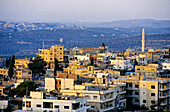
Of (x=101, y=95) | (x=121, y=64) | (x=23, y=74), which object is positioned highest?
(x=101, y=95)

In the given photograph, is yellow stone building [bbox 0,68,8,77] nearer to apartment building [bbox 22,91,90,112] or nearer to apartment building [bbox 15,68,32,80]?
apartment building [bbox 15,68,32,80]

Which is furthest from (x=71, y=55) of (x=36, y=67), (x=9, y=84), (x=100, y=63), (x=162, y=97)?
(x=162, y=97)

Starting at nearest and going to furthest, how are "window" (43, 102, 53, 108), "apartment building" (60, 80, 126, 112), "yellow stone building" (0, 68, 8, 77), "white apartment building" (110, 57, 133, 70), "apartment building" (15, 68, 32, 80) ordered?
"window" (43, 102, 53, 108) < "apartment building" (60, 80, 126, 112) < "apartment building" (15, 68, 32, 80) < "yellow stone building" (0, 68, 8, 77) < "white apartment building" (110, 57, 133, 70)

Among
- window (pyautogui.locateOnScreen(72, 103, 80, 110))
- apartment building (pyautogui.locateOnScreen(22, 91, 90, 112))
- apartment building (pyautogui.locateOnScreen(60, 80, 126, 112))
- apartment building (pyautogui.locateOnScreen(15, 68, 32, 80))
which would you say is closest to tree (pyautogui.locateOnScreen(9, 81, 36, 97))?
apartment building (pyautogui.locateOnScreen(60, 80, 126, 112))

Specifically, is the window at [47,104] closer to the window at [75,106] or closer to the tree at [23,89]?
the window at [75,106]

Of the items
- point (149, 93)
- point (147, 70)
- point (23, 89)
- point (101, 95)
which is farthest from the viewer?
point (147, 70)

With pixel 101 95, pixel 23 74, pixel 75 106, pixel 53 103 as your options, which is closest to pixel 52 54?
pixel 23 74

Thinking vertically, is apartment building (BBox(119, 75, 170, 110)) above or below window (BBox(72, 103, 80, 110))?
below

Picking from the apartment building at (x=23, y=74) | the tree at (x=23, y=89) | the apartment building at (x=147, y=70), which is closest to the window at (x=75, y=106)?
the tree at (x=23, y=89)

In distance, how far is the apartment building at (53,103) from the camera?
95.2ft

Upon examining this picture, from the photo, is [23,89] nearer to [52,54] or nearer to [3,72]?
[3,72]

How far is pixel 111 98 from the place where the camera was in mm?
34156

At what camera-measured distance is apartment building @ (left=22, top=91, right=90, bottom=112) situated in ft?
95.2

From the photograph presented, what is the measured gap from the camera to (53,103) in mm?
29484
